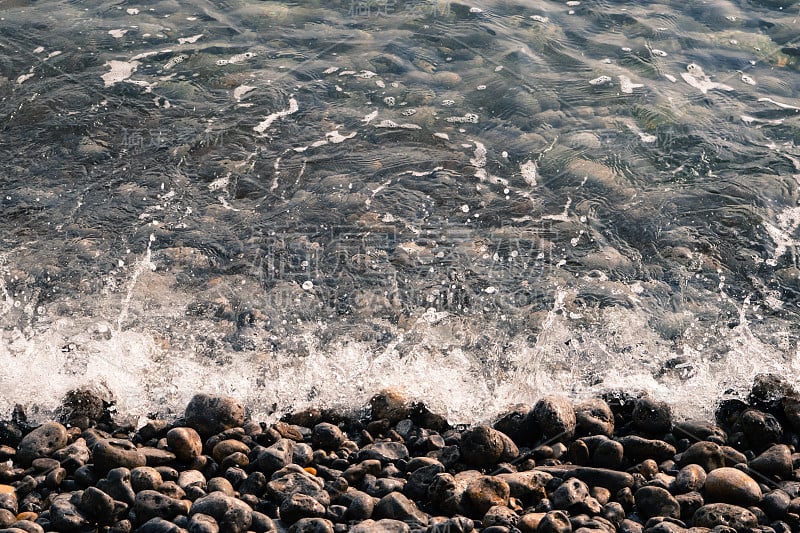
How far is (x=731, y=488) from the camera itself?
3.61 metres

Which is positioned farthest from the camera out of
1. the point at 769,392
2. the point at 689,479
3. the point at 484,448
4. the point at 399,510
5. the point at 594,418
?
the point at 769,392

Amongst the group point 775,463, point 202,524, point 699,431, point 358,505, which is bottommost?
point 699,431

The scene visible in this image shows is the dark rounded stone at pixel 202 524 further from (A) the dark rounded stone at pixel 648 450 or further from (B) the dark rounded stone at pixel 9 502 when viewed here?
(A) the dark rounded stone at pixel 648 450

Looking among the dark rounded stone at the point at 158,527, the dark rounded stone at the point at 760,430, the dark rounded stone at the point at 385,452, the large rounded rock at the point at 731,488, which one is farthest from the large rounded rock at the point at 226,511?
the dark rounded stone at the point at 760,430

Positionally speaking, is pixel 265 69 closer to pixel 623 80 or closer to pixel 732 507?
pixel 623 80

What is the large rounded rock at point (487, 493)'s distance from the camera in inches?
140

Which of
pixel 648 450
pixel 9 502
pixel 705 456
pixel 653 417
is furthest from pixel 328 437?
pixel 705 456

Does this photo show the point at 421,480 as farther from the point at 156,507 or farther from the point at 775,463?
the point at 775,463

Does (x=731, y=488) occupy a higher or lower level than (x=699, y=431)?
higher

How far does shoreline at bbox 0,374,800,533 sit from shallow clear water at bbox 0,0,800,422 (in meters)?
0.25

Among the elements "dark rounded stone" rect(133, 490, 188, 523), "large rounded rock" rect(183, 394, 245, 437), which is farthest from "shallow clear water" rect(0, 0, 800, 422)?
"dark rounded stone" rect(133, 490, 188, 523)

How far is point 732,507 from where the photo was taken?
3.46 m

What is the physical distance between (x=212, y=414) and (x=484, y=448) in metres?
1.40

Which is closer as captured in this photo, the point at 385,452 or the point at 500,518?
the point at 500,518
